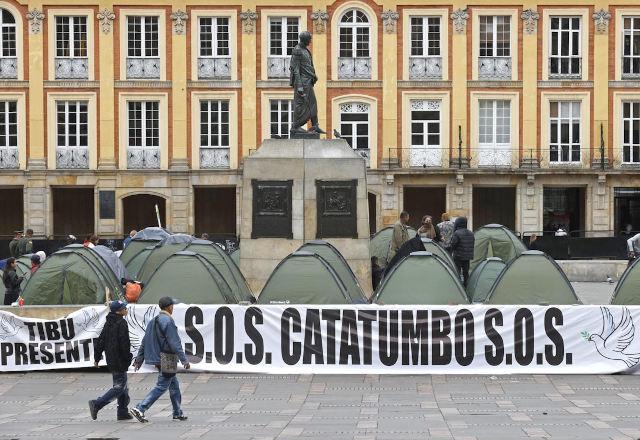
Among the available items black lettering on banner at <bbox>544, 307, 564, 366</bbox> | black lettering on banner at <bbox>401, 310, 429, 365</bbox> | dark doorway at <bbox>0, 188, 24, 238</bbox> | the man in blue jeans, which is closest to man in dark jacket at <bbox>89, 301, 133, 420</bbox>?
the man in blue jeans

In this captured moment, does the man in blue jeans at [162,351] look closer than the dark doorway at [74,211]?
Yes

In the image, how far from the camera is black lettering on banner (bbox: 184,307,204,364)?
63.9ft

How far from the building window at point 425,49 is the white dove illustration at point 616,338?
103 feet

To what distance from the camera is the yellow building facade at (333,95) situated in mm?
49469

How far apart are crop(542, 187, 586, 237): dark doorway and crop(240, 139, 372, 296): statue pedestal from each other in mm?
26061

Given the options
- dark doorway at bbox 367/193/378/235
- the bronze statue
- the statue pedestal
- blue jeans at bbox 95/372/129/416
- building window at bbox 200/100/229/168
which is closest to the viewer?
blue jeans at bbox 95/372/129/416

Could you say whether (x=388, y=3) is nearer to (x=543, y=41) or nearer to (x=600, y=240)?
(x=543, y=41)

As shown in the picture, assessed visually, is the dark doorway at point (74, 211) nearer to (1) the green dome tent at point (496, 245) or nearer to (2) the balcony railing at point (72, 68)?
(2) the balcony railing at point (72, 68)

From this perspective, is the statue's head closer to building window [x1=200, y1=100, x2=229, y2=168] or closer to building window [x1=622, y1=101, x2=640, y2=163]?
building window [x1=200, y1=100, x2=229, y2=168]

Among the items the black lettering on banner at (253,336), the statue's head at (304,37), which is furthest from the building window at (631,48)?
the black lettering on banner at (253,336)

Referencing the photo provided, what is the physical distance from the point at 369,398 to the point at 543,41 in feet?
114

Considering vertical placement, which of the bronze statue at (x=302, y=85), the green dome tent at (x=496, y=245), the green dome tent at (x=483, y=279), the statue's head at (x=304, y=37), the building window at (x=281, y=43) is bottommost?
the green dome tent at (x=483, y=279)

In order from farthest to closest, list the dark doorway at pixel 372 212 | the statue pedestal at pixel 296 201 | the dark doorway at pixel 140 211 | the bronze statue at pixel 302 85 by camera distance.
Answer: the dark doorway at pixel 140 211 < the dark doorway at pixel 372 212 < the bronze statue at pixel 302 85 < the statue pedestal at pixel 296 201

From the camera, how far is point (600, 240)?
136 ft
